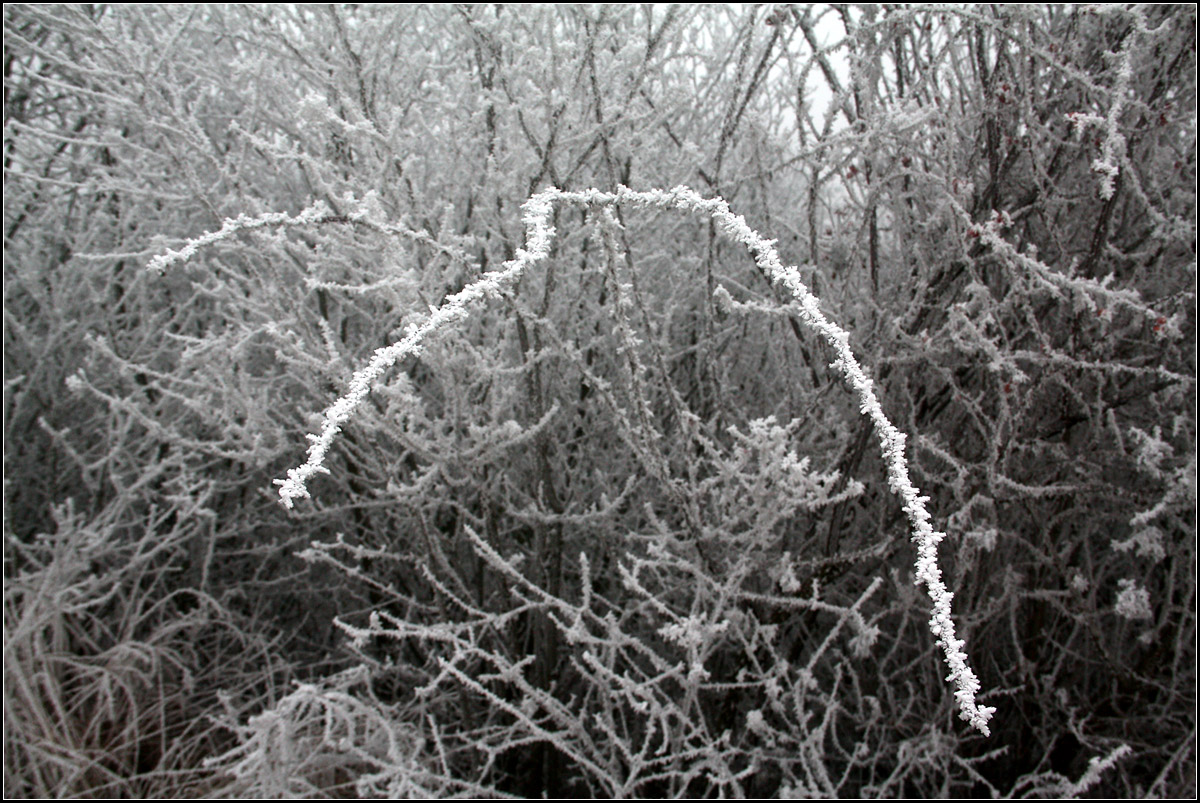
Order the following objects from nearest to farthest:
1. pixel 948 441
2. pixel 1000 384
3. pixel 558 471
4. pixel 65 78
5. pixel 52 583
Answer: pixel 1000 384 < pixel 948 441 < pixel 558 471 < pixel 52 583 < pixel 65 78

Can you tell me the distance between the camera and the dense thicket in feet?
6.28

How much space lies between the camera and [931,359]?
2.03 m

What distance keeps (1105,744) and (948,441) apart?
38.4 inches

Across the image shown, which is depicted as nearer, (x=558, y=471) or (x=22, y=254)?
(x=558, y=471)

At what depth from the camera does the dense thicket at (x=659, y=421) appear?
191 centimetres

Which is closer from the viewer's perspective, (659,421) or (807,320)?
(807,320)

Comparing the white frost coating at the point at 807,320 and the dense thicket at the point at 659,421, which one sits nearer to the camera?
the white frost coating at the point at 807,320

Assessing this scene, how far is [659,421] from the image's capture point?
2369 millimetres

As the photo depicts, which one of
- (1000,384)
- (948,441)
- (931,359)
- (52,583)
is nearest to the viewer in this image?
(1000,384)

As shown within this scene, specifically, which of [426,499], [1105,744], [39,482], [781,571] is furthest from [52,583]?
[1105,744]

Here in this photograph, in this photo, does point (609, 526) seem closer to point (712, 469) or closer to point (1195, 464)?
point (712, 469)

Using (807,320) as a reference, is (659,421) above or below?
below

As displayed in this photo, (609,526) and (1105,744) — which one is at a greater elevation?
(609,526)

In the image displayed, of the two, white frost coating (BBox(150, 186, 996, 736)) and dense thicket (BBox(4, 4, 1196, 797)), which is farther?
dense thicket (BBox(4, 4, 1196, 797))
